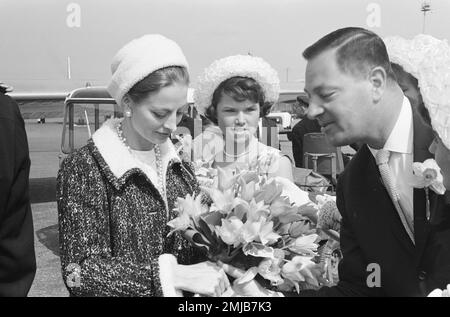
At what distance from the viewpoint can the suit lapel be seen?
5.84 feet

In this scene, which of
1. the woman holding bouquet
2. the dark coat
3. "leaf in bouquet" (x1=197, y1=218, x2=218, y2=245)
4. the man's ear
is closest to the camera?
the dark coat

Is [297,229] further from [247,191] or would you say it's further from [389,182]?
[389,182]

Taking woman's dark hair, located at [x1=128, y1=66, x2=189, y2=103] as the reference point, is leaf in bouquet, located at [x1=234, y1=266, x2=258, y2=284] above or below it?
below

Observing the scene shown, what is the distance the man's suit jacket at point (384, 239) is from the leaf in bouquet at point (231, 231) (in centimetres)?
42

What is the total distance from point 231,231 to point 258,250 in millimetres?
127

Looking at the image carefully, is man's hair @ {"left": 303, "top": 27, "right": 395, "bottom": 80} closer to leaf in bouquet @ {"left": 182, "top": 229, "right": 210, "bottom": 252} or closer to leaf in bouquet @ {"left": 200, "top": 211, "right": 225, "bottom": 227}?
leaf in bouquet @ {"left": 200, "top": 211, "right": 225, "bottom": 227}

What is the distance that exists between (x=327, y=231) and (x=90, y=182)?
113 cm

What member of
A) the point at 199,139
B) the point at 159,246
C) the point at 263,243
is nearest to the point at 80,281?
the point at 159,246

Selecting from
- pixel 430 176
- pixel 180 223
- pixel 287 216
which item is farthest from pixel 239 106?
pixel 430 176

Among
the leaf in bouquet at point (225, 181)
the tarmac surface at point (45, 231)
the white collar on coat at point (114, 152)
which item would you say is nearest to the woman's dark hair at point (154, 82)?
the white collar on coat at point (114, 152)

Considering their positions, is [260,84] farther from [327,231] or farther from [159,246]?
[159,246]

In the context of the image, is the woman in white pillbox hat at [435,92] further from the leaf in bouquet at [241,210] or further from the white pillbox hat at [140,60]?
the white pillbox hat at [140,60]

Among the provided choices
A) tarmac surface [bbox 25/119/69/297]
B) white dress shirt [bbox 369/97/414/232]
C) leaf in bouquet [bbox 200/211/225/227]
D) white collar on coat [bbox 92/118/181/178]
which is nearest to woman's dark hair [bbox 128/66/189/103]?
white collar on coat [bbox 92/118/181/178]

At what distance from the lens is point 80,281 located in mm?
1694
